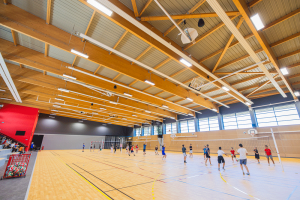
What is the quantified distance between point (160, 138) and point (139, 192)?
28925 mm

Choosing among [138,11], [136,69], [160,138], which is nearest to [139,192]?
[138,11]

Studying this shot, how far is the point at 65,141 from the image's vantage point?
33.9 m

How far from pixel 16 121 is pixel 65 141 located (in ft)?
44.7

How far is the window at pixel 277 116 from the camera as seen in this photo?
1712 cm

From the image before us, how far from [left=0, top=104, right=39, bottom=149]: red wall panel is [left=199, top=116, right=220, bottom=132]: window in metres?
32.1

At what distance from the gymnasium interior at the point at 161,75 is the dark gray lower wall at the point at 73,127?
8.45m

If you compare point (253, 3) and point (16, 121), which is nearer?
point (253, 3)

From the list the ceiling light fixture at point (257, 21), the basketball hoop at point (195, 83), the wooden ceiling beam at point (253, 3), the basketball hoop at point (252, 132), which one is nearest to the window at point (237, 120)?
the basketball hoop at point (252, 132)

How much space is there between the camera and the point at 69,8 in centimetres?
716

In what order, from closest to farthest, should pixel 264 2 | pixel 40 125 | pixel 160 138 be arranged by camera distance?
1. pixel 264 2
2. pixel 40 125
3. pixel 160 138

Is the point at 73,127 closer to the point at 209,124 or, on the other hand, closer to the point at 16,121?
the point at 16,121

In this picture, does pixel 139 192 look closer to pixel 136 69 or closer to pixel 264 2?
pixel 136 69

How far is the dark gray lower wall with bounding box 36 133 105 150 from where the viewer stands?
1256 inches

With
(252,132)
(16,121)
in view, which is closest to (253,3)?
(252,132)
